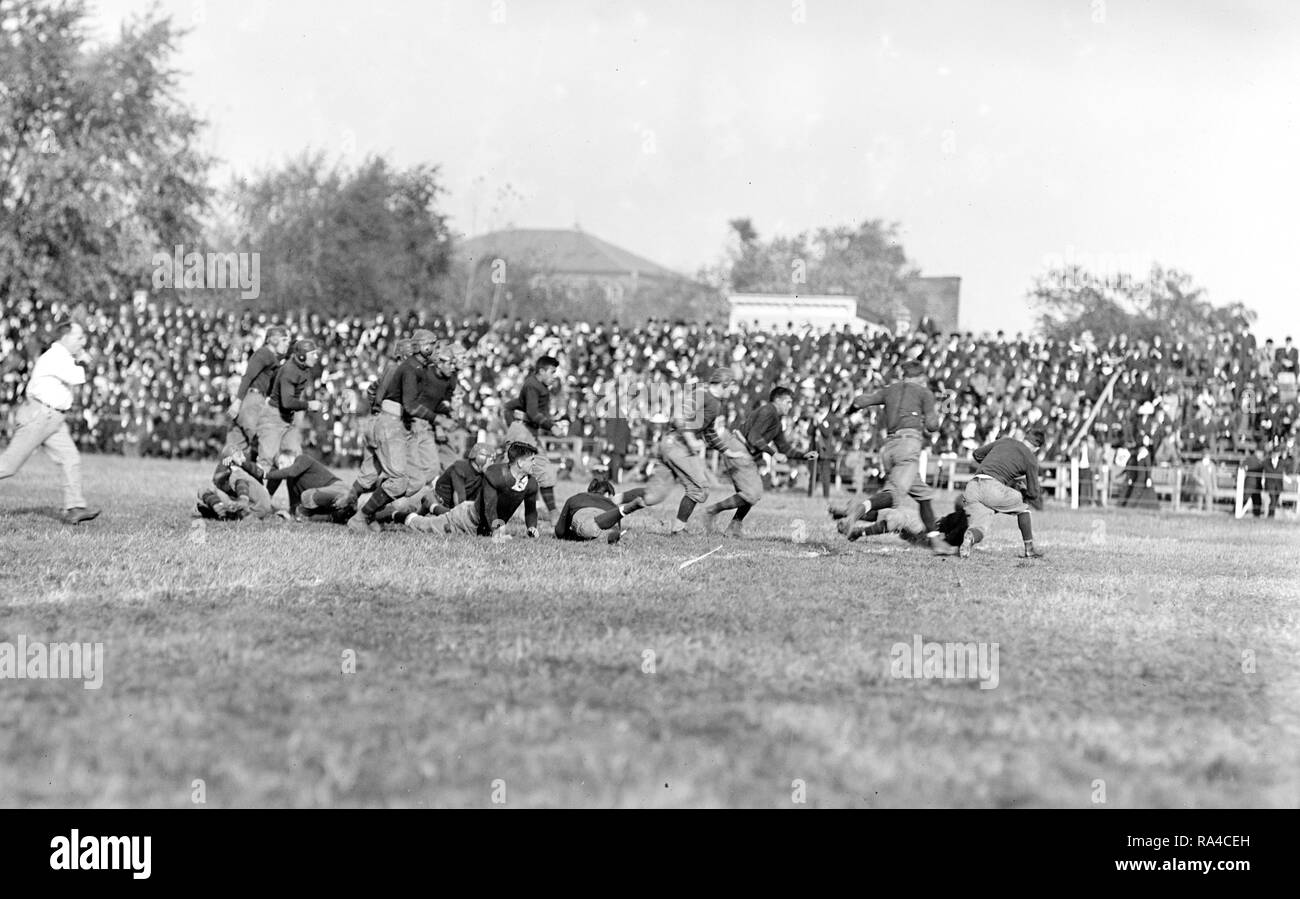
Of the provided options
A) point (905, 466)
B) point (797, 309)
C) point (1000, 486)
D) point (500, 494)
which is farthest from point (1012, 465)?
point (797, 309)

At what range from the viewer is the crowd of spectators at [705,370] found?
1164 inches

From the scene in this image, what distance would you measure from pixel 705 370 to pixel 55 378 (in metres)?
19.0

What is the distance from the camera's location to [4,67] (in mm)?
40156

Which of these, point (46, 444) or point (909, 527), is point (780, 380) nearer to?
point (909, 527)

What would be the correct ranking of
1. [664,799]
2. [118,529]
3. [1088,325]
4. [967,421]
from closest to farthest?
1. [664,799]
2. [118,529]
3. [967,421]
4. [1088,325]

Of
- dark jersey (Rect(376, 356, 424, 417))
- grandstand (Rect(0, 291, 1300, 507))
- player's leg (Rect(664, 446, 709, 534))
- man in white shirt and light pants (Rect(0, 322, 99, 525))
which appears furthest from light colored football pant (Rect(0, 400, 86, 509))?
grandstand (Rect(0, 291, 1300, 507))

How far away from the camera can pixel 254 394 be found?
16.8m

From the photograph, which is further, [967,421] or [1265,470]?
[967,421]

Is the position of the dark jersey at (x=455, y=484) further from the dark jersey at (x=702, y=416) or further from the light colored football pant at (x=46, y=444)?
the light colored football pant at (x=46, y=444)

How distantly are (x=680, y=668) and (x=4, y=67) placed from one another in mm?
37274

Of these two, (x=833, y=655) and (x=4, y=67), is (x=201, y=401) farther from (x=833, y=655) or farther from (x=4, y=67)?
(x=833, y=655)
